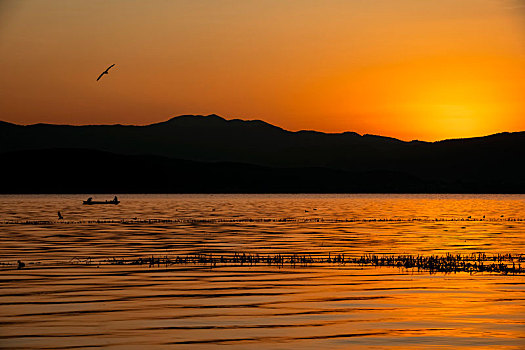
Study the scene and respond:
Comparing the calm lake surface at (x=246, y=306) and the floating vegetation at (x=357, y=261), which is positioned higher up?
the floating vegetation at (x=357, y=261)

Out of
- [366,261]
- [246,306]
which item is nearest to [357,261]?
[366,261]

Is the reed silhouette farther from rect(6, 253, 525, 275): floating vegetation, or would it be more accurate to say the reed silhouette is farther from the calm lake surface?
the calm lake surface

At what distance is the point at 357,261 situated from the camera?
1750 inches

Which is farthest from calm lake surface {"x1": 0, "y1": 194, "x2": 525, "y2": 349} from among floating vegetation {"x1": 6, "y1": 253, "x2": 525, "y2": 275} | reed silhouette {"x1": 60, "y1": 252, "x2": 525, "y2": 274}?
reed silhouette {"x1": 60, "y1": 252, "x2": 525, "y2": 274}

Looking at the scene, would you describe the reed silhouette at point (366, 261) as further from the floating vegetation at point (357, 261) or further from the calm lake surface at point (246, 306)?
the calm lake surface at point (246, 306)

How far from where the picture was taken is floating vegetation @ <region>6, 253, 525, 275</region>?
41219 mm

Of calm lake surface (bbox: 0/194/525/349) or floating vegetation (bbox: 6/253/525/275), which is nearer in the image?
calm lake surface (bbox: 0/194/525/349)

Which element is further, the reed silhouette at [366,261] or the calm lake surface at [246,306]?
the reed silhouette at [366,261]

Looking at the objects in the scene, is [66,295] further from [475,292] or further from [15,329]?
[475,292]

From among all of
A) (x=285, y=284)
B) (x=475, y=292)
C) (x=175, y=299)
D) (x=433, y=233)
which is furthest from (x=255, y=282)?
A: (x=433, y=233)

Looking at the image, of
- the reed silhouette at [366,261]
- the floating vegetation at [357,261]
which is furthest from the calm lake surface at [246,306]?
the reed silhouette at [366,261]

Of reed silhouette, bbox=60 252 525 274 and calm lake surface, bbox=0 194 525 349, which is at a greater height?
reed silhouette, bbox=60 252 525 274

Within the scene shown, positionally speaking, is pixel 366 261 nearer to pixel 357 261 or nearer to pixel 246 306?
pixel 357 261

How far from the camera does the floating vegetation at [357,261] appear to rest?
41.2m
